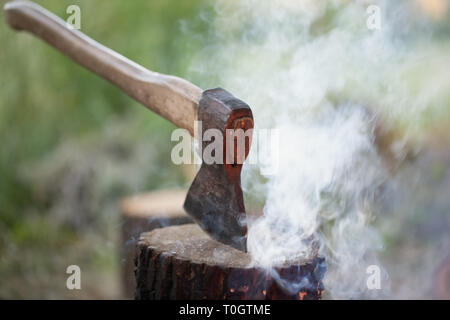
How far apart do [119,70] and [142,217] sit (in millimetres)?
1258

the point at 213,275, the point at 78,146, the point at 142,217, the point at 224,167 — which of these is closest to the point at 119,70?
the point at 224,167

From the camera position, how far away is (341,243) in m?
→ 2.00

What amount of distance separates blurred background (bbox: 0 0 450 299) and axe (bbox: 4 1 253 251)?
228cm

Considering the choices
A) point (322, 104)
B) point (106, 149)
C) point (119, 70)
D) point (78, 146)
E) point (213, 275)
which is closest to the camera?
point (213, 275)

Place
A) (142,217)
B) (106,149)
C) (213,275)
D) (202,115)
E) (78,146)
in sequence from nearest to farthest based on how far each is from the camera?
(213,275), (202,115), (142,217), (78,146), (106,149)

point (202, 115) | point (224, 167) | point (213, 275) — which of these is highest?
point (202, 115)

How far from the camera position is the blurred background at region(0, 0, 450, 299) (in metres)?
4.01

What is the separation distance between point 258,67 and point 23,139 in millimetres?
2764

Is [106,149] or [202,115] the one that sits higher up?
[106,149]

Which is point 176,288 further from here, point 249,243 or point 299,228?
point 299,228

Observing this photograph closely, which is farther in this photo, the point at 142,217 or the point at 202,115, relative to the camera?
the point at 142,217

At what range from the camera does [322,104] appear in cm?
337

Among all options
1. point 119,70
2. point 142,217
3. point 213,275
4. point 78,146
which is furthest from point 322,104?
point 78,146

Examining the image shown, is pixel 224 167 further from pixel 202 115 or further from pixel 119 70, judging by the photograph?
pixel 119 70
